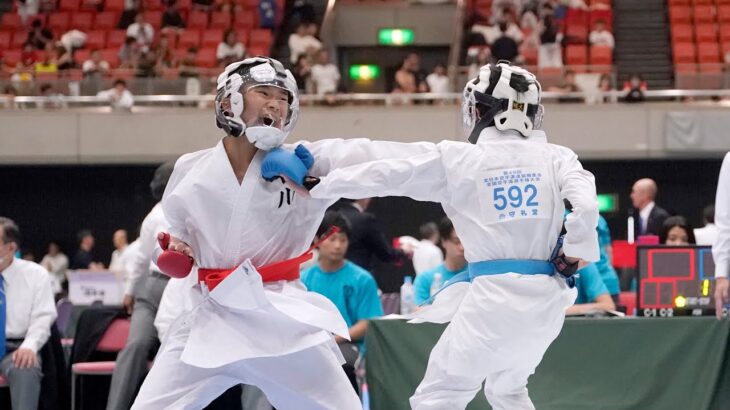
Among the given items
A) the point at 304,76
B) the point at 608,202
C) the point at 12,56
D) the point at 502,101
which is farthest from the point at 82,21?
the point at 502,101

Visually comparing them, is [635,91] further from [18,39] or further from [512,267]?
[512,267]

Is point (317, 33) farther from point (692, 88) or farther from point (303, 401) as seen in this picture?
point (303, 401)

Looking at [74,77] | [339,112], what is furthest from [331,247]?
[74,77]

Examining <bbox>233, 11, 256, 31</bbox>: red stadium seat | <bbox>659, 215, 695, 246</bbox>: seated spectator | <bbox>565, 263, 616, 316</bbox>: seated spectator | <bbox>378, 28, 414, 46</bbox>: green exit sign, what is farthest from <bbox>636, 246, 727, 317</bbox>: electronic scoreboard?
<bbox>233, 11, 256, 31</bbox>: red stadium seat

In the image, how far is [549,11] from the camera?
19.7 meters

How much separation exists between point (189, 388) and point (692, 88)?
13597 mm

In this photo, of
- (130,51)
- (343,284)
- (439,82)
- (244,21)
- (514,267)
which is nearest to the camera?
(514,267)

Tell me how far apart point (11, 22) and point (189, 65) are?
499cm

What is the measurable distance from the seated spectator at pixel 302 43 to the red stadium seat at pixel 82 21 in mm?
3816

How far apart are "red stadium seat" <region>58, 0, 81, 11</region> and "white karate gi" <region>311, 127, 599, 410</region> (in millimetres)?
17730

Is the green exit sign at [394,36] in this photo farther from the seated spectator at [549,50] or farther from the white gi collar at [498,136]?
the white gi collar at [498,136]

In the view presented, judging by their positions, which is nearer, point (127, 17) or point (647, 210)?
point (647, 210)

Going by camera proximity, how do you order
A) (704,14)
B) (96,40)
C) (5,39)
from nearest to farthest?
(704,14), (96,40), (5,39)

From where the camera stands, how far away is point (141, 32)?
65.1 feet
